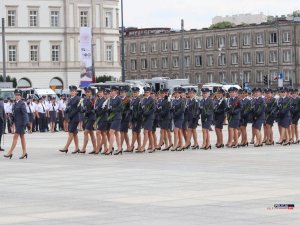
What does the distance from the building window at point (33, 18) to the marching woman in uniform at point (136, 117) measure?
281 feet

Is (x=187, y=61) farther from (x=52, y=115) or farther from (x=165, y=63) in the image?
(x=52, y=115)

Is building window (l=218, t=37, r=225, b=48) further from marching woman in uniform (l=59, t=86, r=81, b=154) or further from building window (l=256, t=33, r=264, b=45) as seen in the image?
marching woman in uniform (l=59, t=86, r=81, b=154)

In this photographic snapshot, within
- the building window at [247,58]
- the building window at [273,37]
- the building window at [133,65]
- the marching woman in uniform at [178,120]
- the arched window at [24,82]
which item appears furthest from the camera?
the building window at [133,65]

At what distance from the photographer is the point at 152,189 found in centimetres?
1875

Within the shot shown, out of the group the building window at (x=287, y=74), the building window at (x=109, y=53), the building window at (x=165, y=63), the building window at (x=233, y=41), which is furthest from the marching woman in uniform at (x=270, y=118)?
the building window at (x=165, y=63)

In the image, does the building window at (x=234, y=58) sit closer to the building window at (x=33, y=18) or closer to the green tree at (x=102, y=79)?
the green tree at (x=102, y=79)

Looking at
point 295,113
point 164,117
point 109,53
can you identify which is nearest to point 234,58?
point 109,53

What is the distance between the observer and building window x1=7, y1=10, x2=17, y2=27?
373 ft

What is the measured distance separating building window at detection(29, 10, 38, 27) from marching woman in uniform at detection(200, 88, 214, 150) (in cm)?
8489

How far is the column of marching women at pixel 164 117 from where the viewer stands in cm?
2989

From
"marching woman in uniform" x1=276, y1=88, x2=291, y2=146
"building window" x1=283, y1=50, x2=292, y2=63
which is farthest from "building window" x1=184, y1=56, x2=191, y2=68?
"marching woman in uniform" x1=276, y1=88, x2=291, y2=146

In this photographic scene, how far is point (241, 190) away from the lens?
1819cm

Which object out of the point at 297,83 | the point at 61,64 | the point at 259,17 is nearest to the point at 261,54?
the point at 297,83

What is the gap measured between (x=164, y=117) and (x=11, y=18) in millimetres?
84704
